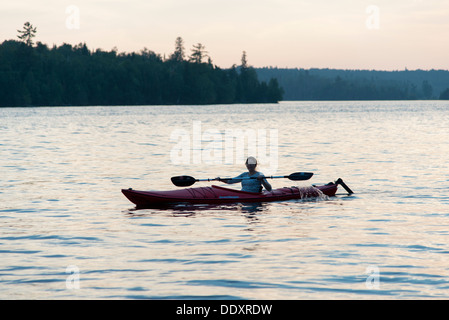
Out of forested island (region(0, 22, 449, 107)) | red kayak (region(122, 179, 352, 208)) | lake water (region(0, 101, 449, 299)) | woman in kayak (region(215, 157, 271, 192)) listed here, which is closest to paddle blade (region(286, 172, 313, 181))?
lake water (region(0, 101, 449, 299))

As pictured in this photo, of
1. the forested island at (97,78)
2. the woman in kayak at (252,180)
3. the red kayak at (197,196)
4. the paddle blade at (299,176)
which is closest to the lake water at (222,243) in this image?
the red kayak at (197,196)

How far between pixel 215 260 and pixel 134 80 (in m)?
165

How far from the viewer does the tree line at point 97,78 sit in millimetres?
153950

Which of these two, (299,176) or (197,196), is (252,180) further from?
(299,176)

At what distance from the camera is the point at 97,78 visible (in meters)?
170

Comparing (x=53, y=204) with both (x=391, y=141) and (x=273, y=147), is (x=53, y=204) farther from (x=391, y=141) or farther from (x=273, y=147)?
(x=391, y=141)

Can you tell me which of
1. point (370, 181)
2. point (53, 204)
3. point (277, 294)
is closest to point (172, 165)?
point (370, 181)

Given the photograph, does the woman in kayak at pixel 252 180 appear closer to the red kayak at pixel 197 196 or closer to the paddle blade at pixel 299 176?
the red kayak at pixel 197 196

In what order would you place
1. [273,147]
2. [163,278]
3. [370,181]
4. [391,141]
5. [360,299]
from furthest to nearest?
[391,141] → [273,147] → [370,181] → [163,278] → [360,299]

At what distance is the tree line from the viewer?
154 metres

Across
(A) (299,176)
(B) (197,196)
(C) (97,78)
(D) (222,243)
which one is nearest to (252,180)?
(B) (197,196)

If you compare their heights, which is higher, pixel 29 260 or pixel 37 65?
pixel 37 65

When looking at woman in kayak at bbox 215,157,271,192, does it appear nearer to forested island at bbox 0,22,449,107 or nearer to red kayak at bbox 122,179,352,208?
red kayak at bbox 122,179,352,208

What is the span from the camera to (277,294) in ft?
29.3
